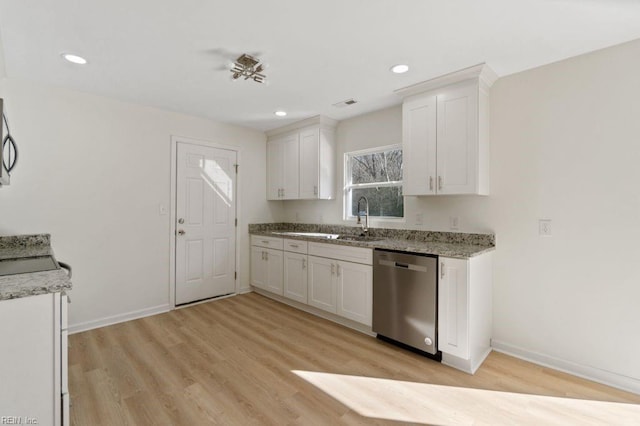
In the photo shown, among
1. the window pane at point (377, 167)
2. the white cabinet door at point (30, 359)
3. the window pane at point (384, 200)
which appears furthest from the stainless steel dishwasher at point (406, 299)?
the white cabinet door at point (30, 359)

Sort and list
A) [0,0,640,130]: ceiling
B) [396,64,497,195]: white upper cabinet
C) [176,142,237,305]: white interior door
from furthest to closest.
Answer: [176,142,237,305]: white interior door < [396,64,497,195]: white upper cabinet < [0,0,640,130]: ceiling

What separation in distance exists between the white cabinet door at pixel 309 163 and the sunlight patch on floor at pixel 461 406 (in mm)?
2403

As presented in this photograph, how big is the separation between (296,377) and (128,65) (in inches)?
112

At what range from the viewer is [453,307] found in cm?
234

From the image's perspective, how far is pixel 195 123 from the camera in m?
3.87

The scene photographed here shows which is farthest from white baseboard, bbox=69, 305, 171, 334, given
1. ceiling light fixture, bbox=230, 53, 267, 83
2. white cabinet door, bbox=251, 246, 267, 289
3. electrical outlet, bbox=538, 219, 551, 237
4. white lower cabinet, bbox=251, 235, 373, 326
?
electrical outlet, bbox=538, 219, 551, 237

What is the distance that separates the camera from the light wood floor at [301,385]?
1.81 metres

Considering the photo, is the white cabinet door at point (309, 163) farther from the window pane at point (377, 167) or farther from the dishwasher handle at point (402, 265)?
the dishwasher handle at point (402, 265)

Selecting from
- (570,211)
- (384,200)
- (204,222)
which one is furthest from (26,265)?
(570,211)

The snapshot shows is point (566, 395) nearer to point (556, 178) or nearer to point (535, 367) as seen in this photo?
point (535, 367)

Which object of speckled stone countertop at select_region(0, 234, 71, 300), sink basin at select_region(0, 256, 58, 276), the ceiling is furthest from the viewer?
the ceiling

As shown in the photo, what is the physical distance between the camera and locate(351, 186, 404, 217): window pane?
3.47m

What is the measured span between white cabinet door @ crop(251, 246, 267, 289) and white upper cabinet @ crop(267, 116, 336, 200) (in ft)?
2.79

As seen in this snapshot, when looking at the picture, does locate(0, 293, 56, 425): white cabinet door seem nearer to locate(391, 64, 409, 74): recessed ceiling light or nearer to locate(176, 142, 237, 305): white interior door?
locate(176, 142, 237, 305): white interior door
